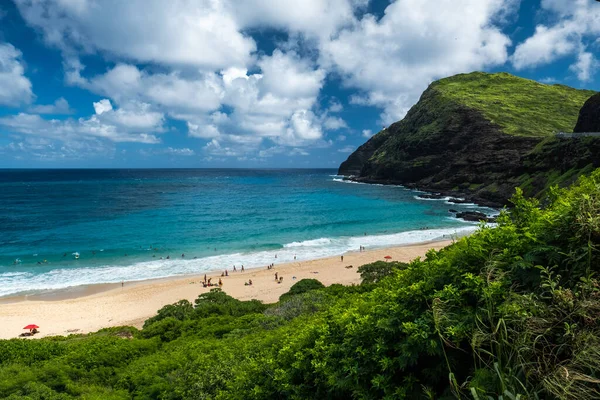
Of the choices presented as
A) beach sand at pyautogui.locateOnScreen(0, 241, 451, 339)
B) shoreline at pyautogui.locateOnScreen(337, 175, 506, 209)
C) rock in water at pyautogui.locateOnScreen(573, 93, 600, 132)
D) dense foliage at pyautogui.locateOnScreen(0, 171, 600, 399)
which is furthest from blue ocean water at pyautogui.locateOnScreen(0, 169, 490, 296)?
dense foliage at pyautogui.locateOnScreen(0, 171, 600, 399)

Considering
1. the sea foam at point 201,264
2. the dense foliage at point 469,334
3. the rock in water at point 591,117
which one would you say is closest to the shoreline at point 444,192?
the sea foam at point 201,264

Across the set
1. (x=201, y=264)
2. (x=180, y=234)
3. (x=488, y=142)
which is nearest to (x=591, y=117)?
(x=488, y=142)

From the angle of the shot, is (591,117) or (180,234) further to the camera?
(591,117)

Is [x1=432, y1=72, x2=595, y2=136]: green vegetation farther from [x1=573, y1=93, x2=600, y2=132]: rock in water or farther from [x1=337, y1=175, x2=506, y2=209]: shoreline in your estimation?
[x1=337, y1=175, x2=506, y2=209]: shoreline

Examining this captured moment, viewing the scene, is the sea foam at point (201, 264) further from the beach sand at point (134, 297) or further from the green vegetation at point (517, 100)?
the green vegetation at point (517, 100)

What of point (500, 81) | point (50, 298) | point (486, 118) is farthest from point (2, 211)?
point (500, 81)

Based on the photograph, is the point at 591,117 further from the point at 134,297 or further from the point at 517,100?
the point at 134,297
